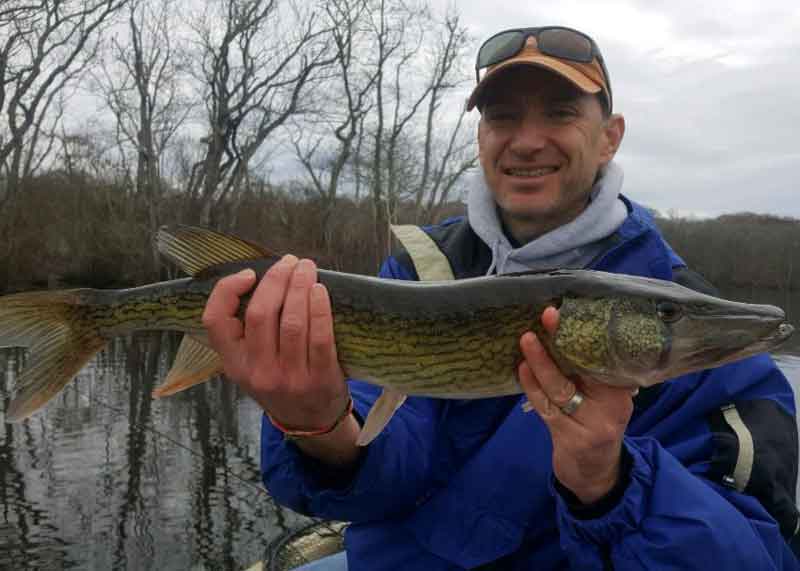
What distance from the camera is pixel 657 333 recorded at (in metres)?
1.54

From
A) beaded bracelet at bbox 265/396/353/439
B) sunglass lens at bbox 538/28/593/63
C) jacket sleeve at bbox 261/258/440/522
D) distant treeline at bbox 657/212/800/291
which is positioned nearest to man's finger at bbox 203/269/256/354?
beaded bracelet at bbox 265/396/353/439

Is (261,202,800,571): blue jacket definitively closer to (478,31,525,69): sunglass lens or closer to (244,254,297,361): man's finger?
(244,254,297,361): man's finger

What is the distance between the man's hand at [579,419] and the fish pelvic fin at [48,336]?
51.3 inches

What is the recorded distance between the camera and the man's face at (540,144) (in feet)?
6.86

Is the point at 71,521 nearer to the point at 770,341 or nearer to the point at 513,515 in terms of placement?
the point at 513,515

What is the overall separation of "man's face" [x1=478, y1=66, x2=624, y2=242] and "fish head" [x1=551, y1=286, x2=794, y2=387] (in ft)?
2.02

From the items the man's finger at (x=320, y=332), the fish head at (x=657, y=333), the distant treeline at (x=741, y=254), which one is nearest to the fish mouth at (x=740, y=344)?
the fish head at (x=657, y=333)

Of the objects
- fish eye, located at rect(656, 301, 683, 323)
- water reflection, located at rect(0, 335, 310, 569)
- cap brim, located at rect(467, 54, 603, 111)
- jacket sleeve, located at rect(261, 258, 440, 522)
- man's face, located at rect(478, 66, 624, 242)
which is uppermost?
cap brim, located at rect(467, 54, 603, 111)

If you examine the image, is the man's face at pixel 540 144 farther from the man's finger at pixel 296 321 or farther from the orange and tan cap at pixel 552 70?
the man's finger at pixel 296 321

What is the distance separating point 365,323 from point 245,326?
320mm

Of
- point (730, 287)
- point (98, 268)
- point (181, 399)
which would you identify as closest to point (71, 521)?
point (181, 399)

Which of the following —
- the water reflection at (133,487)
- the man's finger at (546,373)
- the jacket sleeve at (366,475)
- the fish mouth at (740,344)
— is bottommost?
the water reflection at (133,487)

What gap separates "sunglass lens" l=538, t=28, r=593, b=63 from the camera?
6.96ft

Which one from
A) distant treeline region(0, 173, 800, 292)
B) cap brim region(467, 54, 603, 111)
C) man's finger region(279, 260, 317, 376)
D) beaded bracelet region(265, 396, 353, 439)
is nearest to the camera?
man's finger region(279, 260, 317, 376)
